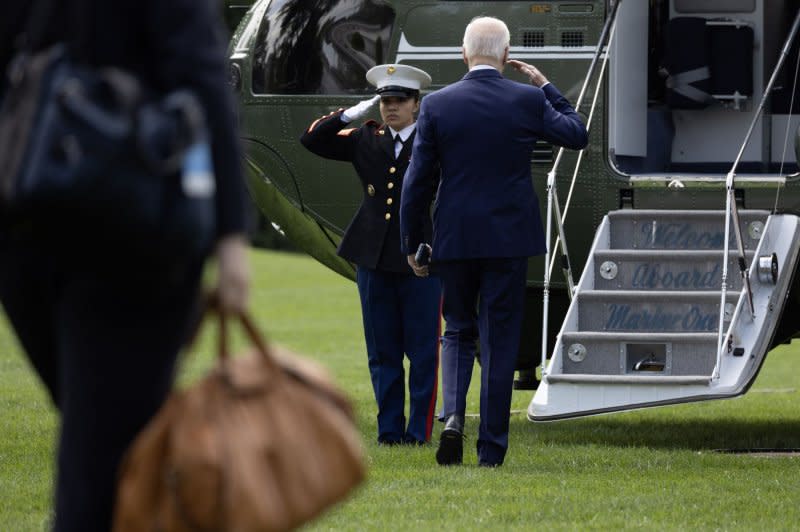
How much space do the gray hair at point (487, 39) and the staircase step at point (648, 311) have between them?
1.54m

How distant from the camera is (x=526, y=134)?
6473 millimetres

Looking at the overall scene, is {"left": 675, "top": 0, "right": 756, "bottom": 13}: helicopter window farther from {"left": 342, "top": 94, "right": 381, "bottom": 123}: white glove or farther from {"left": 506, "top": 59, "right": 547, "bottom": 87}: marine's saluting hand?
{"left": 506, "top": 59, "right": 547, "bottom": 87}: marine's saluting hand

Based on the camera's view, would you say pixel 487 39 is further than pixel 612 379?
No

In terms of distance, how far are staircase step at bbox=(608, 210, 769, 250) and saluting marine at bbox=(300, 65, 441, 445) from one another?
40.4 inches

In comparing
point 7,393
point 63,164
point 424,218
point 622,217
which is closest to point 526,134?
point 424,218

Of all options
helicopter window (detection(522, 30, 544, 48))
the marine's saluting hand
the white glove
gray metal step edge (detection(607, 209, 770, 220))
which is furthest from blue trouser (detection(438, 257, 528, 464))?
helicopter window (detection(522, 30, 544, 48))

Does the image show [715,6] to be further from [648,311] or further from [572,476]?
[572,476]

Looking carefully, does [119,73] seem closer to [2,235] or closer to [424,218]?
[2,235]

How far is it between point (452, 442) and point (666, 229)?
6.77 feet

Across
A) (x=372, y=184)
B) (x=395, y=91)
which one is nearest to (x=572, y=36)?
(x=395, y=91)

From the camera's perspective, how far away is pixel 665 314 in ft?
25.0

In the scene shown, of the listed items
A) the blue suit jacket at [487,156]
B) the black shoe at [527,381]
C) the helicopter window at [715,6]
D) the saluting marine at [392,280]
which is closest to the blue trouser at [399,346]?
the saluting marine at [392,280]

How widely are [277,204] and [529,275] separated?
58.0 inches

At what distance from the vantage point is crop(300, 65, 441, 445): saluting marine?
24.8ft
